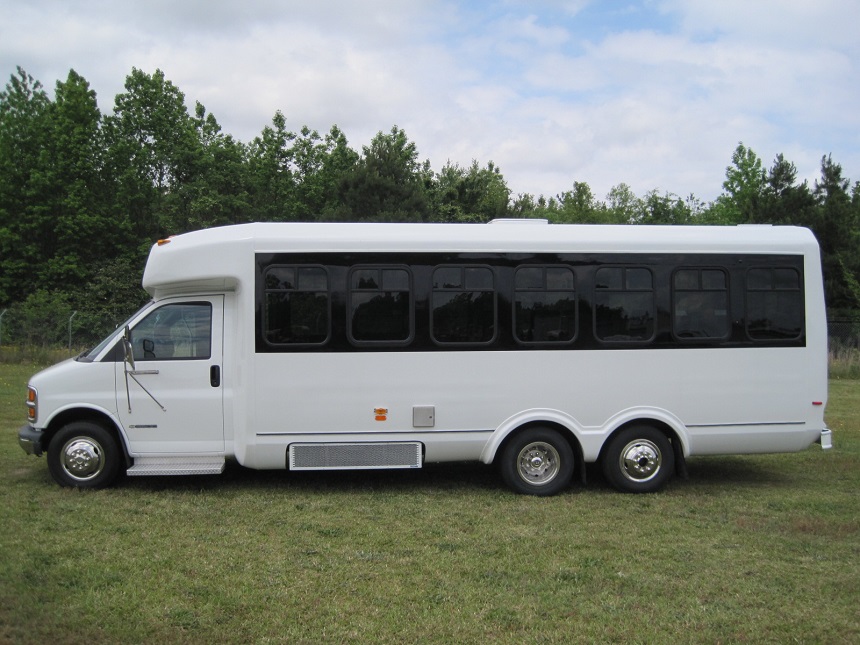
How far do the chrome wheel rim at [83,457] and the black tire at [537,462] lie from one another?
13.9 ft

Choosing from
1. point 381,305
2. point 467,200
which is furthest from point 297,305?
point 467,200

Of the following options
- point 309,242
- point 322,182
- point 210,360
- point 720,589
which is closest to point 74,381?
point 210,360

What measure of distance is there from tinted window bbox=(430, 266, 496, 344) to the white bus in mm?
21

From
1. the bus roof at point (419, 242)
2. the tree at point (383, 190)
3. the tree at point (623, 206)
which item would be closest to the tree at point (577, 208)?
the tree at point (623, 206)

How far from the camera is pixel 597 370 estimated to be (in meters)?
8.55

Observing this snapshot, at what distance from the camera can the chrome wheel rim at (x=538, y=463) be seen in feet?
28.2

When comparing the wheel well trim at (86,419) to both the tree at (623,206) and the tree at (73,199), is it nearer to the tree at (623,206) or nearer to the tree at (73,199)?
the tree at (73,199)

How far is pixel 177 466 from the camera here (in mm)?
8273

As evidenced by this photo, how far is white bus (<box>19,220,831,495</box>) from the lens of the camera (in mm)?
8289

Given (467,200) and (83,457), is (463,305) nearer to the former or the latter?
(83,457)

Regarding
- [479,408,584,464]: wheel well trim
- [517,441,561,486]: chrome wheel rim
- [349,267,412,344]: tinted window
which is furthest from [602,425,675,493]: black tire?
[349,267,412,344]: tinted window

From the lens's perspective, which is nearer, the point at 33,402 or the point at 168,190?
the point at 33,402

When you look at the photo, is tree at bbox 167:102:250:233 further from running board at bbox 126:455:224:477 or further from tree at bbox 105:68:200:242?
running board at bbox 126:455:224:477

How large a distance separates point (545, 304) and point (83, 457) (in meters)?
5.12
